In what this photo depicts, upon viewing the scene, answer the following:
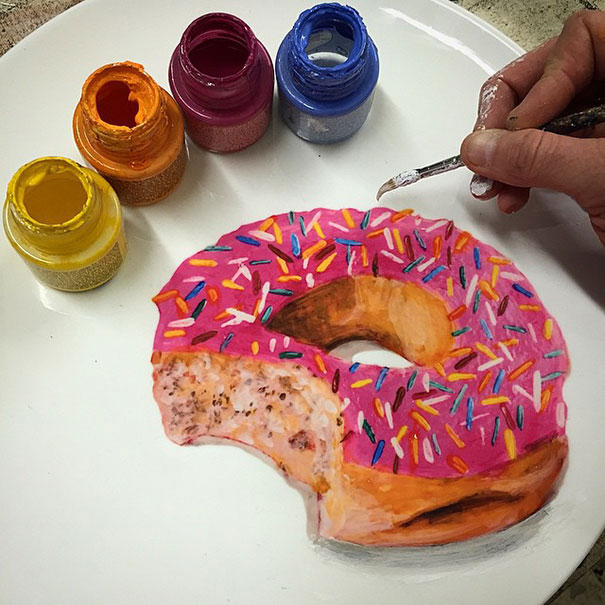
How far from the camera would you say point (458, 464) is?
0.74m

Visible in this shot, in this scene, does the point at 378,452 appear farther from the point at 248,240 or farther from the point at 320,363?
the point at 248,240

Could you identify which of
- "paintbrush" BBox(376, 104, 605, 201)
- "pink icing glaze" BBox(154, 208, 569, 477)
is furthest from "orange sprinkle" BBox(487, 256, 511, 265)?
"paintbrush" BBox(376, 104, 605, 201)

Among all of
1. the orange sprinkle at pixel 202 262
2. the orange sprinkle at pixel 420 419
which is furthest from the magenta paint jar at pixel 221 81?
the orange sprinkle at pixel 420 419

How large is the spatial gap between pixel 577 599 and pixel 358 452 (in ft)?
1.29

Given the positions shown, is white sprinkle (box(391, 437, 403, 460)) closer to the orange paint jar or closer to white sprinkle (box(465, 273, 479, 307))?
white sprinkle (box(465, 273, 479, 307))

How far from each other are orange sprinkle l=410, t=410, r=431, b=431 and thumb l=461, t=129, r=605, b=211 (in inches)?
9.9

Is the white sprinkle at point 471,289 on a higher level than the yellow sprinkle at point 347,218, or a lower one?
lower

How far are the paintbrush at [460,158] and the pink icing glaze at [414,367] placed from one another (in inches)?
1.3

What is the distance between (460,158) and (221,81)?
0.26 metres

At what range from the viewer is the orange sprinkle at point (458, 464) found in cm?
74

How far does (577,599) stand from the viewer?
914 millimetres

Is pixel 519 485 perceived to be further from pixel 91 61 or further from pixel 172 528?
pixel 91 61

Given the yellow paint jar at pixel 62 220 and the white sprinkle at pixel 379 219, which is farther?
the white sprinkle at pixel 379 219

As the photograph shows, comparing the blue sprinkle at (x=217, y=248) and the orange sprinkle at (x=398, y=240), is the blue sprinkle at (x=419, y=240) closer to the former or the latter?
the orange sprinkle at (x=398, y=240)
